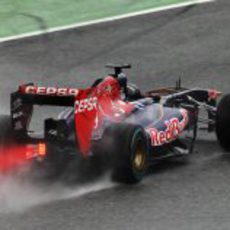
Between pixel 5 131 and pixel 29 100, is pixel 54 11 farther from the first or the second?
pixel 5 131

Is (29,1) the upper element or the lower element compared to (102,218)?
upper

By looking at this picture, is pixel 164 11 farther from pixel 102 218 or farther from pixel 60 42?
pixel 102 218

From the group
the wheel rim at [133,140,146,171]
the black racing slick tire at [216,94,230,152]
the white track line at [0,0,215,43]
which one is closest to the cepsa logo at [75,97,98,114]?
the wheel rim at [133,140,146,171]

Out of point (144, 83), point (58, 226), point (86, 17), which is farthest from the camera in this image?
point (86, 17)

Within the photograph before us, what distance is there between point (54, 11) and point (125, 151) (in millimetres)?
8457

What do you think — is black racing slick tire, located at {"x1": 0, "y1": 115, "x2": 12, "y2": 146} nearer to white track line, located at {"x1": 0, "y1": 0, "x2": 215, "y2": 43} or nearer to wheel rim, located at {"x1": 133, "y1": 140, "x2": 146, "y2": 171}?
wheel rim, located at {"x1": 133, "y1": 140, "x2": 146, "y2": 171}

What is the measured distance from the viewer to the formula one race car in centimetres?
1022

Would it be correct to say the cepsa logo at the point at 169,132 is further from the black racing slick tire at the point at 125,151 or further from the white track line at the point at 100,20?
the white track line at the point at 100,20

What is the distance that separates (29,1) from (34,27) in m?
1.12

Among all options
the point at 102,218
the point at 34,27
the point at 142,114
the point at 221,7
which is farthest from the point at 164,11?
the point at 102,218

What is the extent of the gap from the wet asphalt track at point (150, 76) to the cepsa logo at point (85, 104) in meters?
0.80

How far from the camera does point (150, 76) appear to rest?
1566cm

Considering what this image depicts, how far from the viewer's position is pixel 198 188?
10344 millimetres

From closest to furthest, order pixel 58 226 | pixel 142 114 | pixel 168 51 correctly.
Answer: pixel 58 226
pixel 142 114
pixel 168 51
